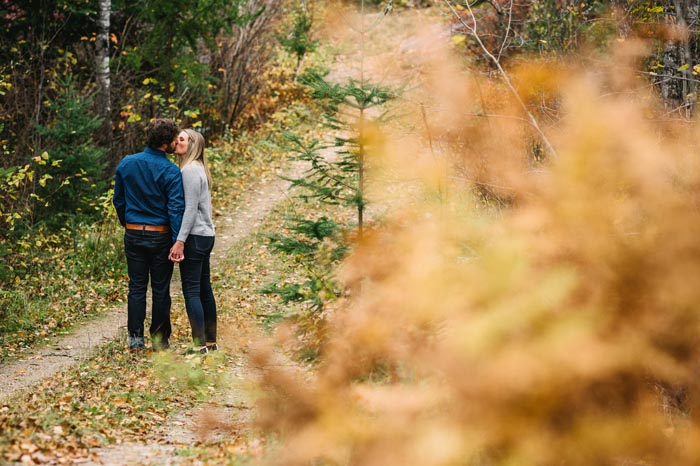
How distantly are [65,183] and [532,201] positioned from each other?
9035mm

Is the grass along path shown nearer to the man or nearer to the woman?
the woman

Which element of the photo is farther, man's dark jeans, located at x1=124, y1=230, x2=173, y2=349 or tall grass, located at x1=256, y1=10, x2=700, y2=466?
man's dark jeans, located at x1=124, y1=230, x2=173, y2=349

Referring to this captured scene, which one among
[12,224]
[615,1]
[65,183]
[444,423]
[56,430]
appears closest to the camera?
[444,423]

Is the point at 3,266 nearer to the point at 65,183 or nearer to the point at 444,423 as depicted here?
the point at 65,183

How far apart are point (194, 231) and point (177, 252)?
0.25 metres

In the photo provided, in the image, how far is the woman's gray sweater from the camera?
21.5 feet

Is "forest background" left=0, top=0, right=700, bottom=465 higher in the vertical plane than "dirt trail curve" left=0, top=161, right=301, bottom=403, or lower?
higher

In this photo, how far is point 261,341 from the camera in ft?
13.8

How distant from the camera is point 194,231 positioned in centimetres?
661

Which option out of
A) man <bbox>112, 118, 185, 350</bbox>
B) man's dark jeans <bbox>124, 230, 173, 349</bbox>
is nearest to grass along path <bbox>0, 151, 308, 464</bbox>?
man's dark jeans <bbox>124, 230, 173, 349</bbox>

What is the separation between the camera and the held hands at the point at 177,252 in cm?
653

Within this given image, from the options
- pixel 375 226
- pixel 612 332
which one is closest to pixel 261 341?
pixel 375 226

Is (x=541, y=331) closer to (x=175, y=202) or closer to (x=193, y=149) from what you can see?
(x=175, y=202)

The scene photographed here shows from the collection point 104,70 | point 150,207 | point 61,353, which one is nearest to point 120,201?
point 150,207
